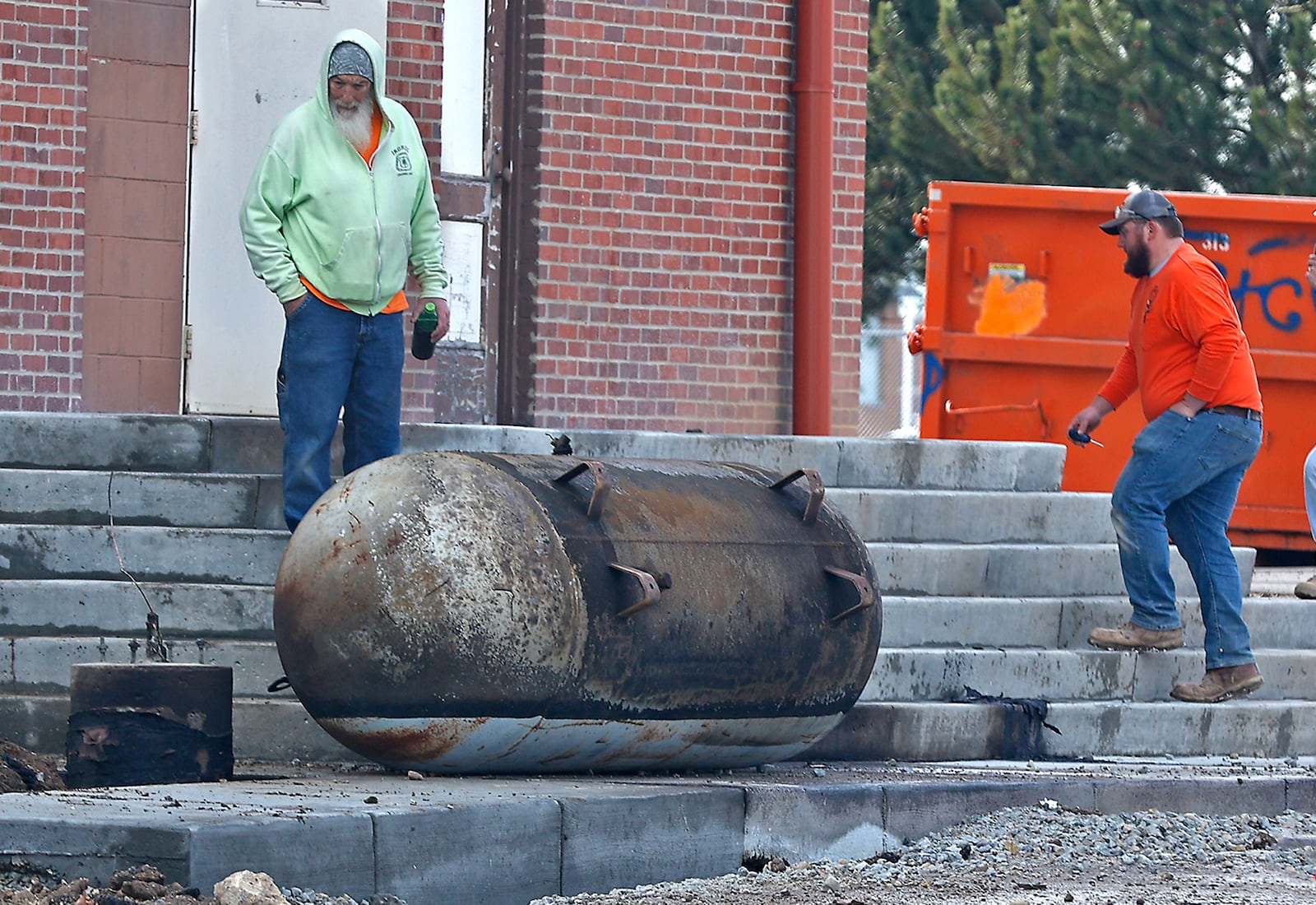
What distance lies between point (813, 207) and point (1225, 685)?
11.7 feet

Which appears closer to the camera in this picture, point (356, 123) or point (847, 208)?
point (356, 123)

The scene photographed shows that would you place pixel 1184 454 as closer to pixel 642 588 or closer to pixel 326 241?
pixel 642 588

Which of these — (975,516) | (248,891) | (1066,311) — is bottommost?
(248,891)

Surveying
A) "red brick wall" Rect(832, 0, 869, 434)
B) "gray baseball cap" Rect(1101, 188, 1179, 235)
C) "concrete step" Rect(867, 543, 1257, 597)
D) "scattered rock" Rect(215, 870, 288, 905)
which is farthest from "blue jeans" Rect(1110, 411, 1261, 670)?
"scattered rock" Rect(215, 870, 288, 905)

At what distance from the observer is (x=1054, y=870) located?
20.0 ft

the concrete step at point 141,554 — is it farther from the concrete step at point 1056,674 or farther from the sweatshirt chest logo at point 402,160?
the concrete step at point 1056,674

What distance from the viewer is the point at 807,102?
1047 centimetres

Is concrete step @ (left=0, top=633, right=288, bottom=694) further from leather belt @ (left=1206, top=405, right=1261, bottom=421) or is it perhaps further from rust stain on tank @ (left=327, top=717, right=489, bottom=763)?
leather belt @ (left=1206, top=405, right=1261, bottom=421)

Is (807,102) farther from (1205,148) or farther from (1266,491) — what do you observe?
(1205,148)

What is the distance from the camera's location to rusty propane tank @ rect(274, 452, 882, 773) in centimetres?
595

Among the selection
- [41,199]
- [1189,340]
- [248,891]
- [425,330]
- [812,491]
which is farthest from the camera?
[41,199]

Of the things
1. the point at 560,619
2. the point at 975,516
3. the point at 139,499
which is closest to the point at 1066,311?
the point at 975,516

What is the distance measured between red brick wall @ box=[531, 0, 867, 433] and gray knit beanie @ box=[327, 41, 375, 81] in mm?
2973

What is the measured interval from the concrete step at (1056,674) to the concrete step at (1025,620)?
0.34ft
